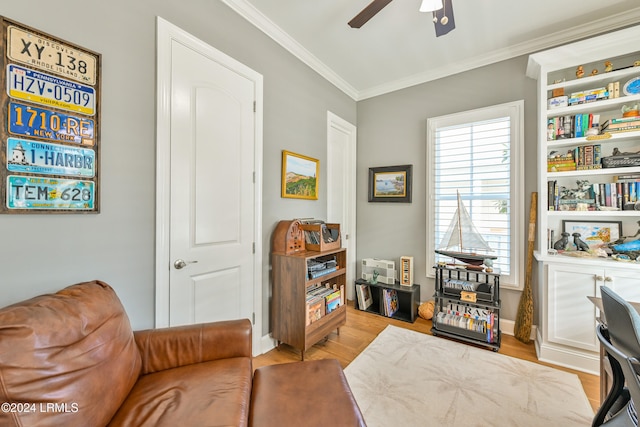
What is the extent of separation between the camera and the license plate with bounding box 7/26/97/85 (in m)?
1.16

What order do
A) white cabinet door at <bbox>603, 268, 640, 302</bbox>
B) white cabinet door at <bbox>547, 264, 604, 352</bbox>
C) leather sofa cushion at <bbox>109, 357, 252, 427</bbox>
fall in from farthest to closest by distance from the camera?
white cabinet door at <bbox>547, 264, 604, 352</bbox> < white cabinet door at <bbox>603, 268, 640, 302</bbox> < leather sofa cushion at <bbox>109, 357, 252, 427</bbox>

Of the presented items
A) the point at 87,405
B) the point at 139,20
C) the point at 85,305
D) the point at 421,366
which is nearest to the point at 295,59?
the point at 139,20

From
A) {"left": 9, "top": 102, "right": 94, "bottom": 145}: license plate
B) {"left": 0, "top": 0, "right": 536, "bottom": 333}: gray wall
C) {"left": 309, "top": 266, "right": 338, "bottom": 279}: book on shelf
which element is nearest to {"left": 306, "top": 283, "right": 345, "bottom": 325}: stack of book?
{"left": 309, "top": 266, "right": 338, "bottom": 279}: book on shelf

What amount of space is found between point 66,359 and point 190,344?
56cm

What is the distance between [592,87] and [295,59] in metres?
Result: 2.83

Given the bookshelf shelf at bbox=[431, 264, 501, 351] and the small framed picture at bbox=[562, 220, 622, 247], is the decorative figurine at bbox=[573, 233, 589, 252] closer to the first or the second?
the small framed picture at bbox=[562, 220, 622, 247]

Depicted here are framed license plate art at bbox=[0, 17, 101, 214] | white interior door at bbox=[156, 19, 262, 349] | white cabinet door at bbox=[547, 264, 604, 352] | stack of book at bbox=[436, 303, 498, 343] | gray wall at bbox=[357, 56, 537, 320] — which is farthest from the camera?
gray wall at bbox=[357, 56, 537, 320]

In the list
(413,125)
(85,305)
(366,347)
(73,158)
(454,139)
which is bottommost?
(366,347)

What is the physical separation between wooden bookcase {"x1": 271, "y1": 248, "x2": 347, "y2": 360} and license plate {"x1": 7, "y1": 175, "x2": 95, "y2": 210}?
1410 millimetres

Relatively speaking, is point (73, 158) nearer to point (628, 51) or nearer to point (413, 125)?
point (413, 125)

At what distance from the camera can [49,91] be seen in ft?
4.06

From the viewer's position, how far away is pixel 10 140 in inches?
44.9

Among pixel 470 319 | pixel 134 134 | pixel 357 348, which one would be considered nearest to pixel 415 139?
pixel 470 319

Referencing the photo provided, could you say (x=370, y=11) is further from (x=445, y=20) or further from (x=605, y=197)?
(x=605, y=197)
